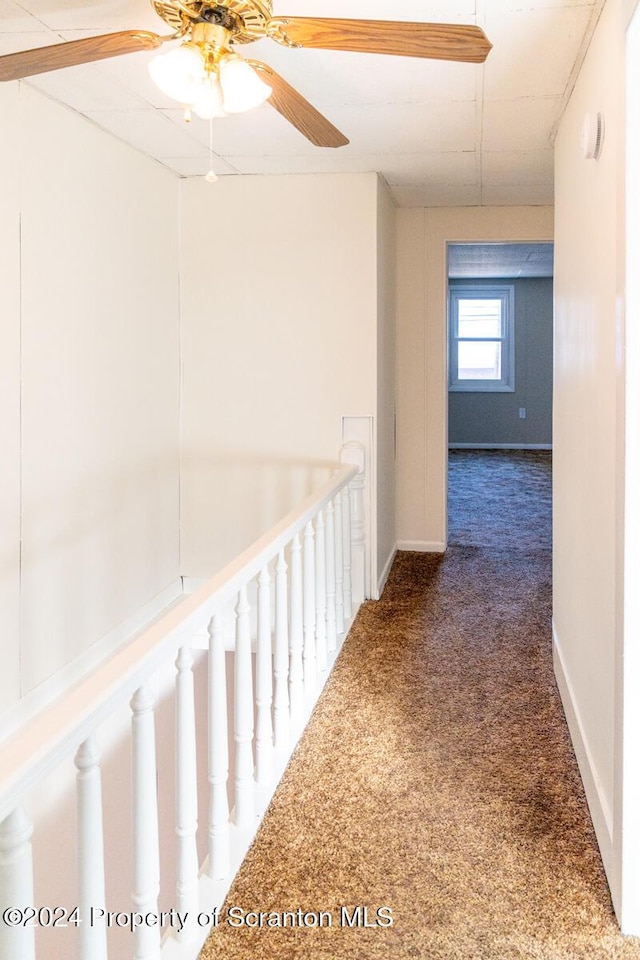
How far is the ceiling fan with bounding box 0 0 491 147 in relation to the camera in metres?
1.84

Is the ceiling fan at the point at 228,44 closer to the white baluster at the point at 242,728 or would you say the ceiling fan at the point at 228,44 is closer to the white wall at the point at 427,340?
the white baluster at the point at 242,728

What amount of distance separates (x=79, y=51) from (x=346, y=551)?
2.54 m

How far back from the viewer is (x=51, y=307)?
10.9 ft

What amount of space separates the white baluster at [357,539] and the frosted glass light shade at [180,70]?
8.09ft

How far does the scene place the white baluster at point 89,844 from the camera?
1317mm

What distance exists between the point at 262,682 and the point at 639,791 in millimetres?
1074

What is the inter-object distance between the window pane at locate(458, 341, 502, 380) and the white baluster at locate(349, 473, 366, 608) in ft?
25.8

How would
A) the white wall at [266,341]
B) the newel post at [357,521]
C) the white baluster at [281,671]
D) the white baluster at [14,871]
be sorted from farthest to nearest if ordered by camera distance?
the white wall at [266,341] → the newel post at [357,521] → the white baluster at [281,671] → the white baluster at [14,871]

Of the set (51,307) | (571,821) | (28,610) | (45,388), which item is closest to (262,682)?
(571,821)

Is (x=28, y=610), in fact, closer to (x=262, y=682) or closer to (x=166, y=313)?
(x=262, y=682)

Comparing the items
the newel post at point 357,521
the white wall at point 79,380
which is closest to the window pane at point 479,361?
the newel post at point 357,521

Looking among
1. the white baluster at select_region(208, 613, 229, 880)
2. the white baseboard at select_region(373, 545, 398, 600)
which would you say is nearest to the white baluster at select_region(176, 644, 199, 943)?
the white baluster at select_region(208, 613, 229, 880)

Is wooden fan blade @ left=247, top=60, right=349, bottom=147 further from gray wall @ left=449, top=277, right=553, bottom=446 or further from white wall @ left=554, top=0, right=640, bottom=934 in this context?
gray wall @ left=449, top=277, right=553, bottom=446

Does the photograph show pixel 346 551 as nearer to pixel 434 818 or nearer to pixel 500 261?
pixel 434 818
